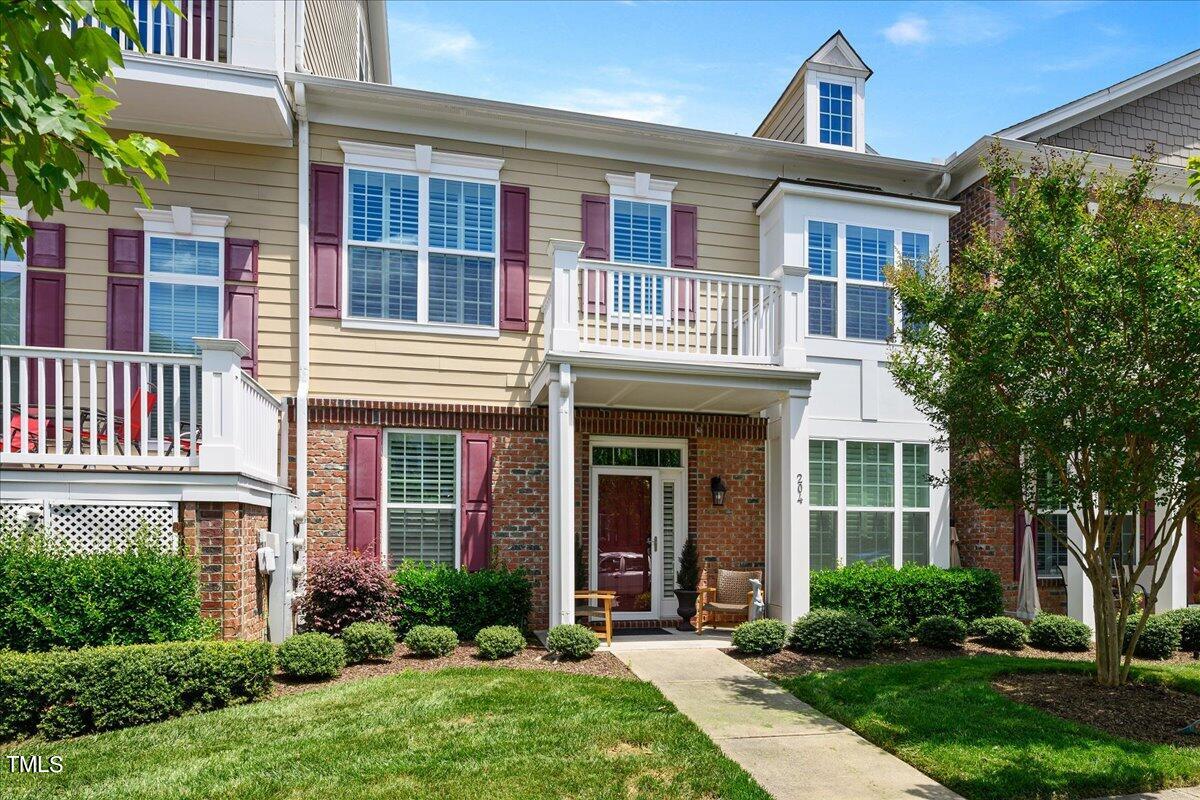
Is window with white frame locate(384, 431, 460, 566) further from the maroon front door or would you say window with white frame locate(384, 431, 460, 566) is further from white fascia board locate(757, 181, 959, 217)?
white fascia board locate(757, 181, 959, 217)

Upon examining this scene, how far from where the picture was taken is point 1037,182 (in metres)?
7.57

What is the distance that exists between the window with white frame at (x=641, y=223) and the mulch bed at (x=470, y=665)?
4.65 meters

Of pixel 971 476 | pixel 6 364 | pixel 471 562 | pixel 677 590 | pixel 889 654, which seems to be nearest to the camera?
pixel 6 364

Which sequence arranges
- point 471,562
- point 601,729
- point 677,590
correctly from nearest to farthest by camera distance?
point 601,729
point 471,562
point 677,590

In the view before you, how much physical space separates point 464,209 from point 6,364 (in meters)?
5.21

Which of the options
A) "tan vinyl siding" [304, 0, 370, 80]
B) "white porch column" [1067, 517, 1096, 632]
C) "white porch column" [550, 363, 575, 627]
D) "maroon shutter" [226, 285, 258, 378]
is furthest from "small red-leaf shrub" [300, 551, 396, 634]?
"white porch column" [1067, 517, 1096, 632]

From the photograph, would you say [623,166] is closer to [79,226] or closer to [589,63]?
[589,63]

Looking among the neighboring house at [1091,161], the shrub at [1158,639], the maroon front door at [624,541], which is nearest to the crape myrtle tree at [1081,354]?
the shrub at [1158,639]

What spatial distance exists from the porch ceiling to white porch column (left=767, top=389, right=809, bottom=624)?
0.95 feet

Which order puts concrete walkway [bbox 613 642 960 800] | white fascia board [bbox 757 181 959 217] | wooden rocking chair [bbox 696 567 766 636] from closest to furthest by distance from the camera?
concrete walkway [bbox 613 642 960 800], wooden rocking chair [bbox 696 567 766 636], white fascia board [bbox 757 181 959 217]

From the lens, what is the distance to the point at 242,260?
9.93m

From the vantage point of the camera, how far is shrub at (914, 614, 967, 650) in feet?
31.8

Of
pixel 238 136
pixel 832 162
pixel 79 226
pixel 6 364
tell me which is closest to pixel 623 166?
pixel 832 162

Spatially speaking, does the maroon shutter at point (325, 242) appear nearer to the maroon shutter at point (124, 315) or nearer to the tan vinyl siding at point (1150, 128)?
the maroon shutter at point (124, 315)
